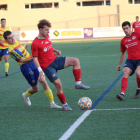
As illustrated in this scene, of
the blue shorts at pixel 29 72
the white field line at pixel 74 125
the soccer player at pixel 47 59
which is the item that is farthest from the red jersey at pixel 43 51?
the white field line at pixel 74 125

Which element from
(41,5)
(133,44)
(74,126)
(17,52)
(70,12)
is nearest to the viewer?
(74,126)

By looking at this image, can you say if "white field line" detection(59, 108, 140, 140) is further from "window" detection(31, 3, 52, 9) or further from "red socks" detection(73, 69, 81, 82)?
"window" detection(31, 3, 52, 9)

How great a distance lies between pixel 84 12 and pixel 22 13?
8.22 meters

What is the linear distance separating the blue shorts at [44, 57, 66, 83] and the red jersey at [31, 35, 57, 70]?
0.22 feet

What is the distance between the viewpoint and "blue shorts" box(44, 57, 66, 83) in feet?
19.6

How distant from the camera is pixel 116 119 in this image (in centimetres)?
531

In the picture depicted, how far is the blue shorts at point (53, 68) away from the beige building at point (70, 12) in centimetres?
3520

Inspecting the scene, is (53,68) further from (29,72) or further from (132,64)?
Answer: (132,64)

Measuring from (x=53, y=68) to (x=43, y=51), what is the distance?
384mm

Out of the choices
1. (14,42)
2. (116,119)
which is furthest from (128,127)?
(14,42)

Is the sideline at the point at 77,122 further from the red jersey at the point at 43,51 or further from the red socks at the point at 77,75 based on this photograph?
the red jersey at the point at 43,51

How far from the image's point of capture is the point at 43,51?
5949 millimetres

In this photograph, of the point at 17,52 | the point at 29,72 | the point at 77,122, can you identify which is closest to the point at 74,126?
the point at 77,122

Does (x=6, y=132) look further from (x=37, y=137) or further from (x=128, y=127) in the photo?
(x=128, y=127)
